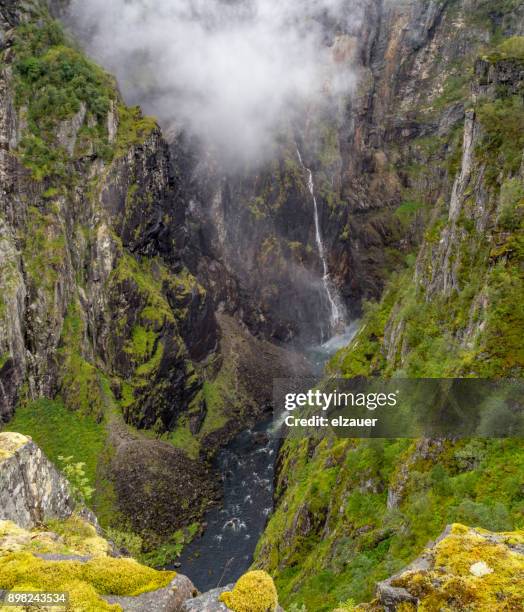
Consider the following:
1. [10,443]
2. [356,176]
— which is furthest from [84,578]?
[356,176]

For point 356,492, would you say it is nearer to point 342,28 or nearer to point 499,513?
point 499,513

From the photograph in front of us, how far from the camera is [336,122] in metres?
167

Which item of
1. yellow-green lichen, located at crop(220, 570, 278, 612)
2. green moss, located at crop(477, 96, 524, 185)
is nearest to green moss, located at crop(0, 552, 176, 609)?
yellow-green lichen, located at crop(220, 570, 278, 612)

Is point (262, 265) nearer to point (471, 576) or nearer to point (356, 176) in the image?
point (356, 176)

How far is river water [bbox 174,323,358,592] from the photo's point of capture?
66.6 m

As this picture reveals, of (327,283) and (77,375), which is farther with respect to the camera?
(327,283)

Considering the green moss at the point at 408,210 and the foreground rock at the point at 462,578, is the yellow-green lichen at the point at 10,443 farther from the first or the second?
the green moss at the point at 408,210

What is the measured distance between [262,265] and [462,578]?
135782 millimetres

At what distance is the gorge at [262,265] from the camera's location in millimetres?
28500

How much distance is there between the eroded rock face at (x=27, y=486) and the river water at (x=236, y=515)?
39.2 m

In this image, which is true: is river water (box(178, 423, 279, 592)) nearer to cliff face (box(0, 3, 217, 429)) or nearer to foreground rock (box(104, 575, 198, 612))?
cliff face (box(0, 3, 217, 429))

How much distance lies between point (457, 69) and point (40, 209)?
13607cm

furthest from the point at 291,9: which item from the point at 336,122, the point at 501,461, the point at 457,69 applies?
the point at 501,461

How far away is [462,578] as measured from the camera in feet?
35.7
